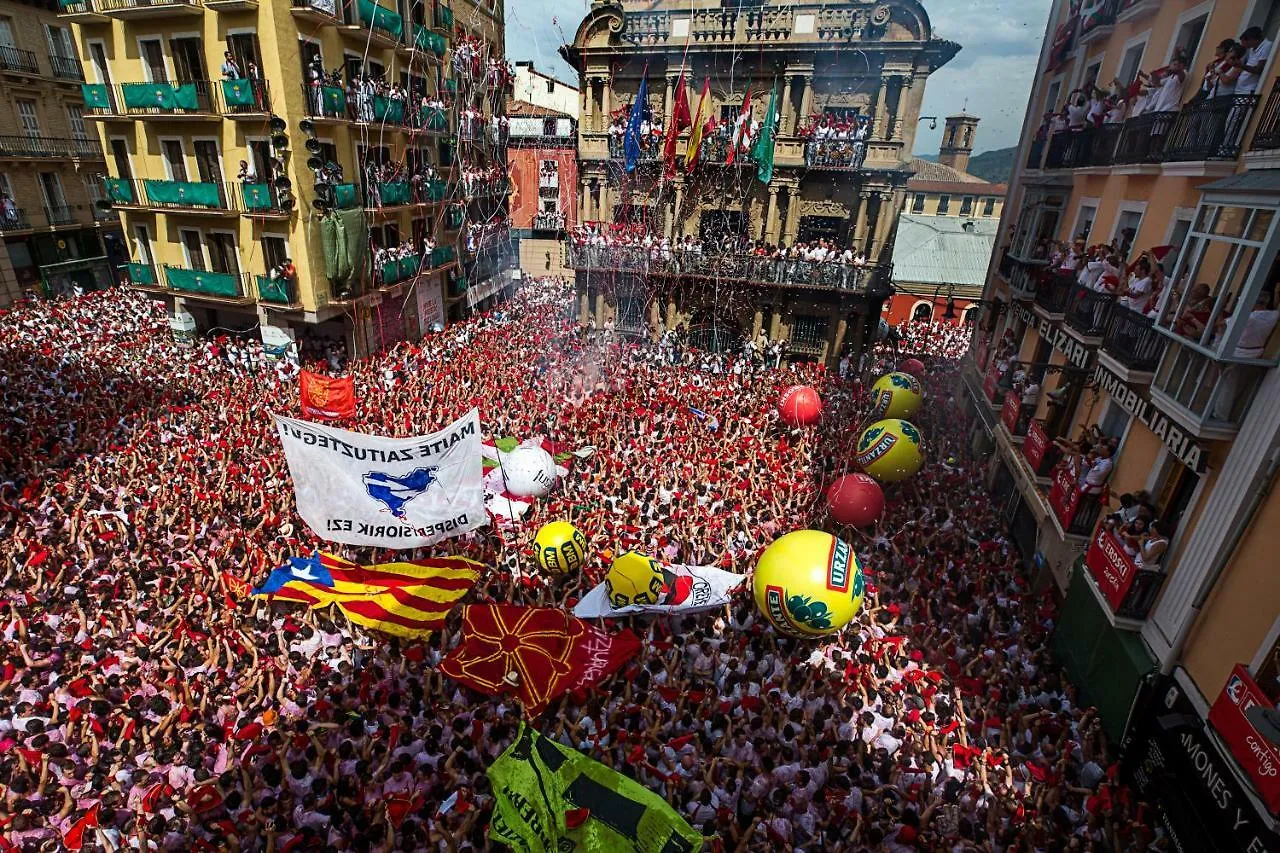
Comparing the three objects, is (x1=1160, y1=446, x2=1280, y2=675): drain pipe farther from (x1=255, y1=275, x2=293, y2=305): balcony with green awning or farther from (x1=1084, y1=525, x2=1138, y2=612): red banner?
(x1=255, y1=275, x2=293, y2=305): balcony with green awning

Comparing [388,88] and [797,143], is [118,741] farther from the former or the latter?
[797,143]

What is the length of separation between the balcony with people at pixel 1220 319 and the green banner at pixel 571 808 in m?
8.15

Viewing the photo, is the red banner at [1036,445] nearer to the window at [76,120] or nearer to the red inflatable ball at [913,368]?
the red inflatable ball at [913,368]

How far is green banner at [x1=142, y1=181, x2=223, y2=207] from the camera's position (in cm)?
1998

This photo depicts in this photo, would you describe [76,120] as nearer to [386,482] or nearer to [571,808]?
[386,482]

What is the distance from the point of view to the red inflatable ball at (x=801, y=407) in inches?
708

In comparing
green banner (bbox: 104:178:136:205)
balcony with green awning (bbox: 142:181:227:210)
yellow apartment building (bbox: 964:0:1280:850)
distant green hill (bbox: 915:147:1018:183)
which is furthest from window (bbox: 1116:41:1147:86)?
distant green hill (bbox: 915:147:1018:183)

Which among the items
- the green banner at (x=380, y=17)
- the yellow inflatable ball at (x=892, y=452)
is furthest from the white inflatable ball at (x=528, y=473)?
the green banner at (x=380, y=17)

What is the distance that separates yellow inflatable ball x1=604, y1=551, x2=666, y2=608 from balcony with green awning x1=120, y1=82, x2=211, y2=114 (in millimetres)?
19208

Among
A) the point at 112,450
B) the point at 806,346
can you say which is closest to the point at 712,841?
the point at 112,450

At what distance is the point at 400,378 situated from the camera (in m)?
21.0

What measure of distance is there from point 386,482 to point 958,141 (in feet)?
190

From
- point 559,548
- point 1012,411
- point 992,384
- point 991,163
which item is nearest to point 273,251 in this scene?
point 559,548

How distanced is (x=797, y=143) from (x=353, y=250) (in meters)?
16.0
